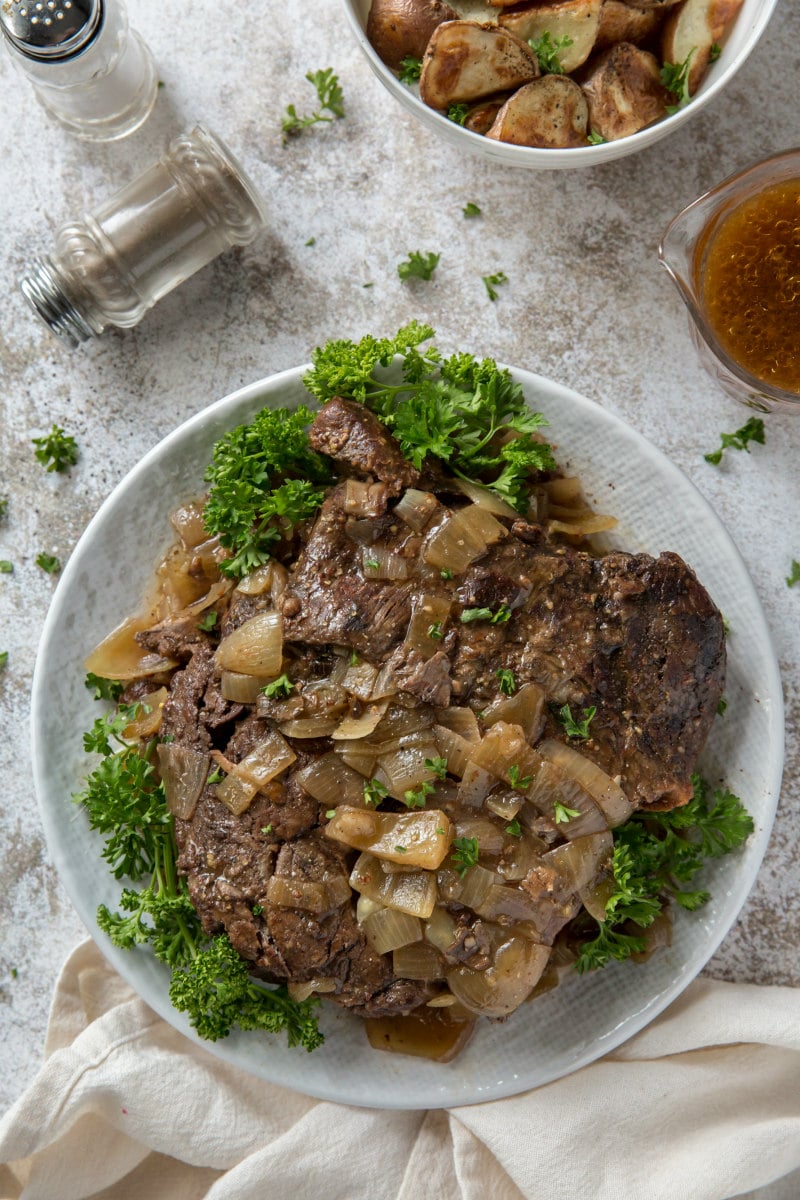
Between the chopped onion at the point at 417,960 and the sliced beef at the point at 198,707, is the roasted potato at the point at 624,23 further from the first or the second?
the chopped onion at the point at 417,960

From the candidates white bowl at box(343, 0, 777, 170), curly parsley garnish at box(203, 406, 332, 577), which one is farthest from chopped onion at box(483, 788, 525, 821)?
white bowl at box(343, 0, 777, 170)

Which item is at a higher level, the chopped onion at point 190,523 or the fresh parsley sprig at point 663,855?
the chopped onion at point 190,523

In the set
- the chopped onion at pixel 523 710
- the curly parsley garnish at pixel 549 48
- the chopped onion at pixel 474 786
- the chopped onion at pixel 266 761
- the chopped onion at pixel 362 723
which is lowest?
the chopped onion at pixel 474 786

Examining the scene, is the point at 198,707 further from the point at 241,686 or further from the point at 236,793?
the point at 236,793

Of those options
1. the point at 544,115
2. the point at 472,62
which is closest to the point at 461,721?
the point at 544,115

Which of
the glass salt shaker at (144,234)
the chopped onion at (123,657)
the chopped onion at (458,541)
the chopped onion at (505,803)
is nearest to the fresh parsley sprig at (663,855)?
the chopped onion at (505,803)

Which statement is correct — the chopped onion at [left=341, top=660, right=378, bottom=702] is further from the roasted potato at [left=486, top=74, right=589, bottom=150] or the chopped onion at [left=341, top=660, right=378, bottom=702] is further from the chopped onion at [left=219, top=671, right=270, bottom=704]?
the roasted potato at [left=486, top=74, right=589, bottom=150]

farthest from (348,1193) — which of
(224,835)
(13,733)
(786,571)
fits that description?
(786,571)
